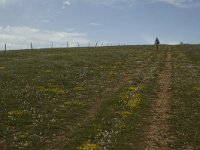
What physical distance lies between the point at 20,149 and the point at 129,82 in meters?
23.7

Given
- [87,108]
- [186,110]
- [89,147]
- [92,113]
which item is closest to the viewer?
[89,147]

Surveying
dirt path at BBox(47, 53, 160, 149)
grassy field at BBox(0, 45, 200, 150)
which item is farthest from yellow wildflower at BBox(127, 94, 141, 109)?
dirt path at BBox(47, 53, 160, 149)

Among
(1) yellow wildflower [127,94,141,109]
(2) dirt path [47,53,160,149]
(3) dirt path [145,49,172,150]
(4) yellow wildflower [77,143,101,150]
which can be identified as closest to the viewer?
(4) yellow wildflower [77,143,101,150]

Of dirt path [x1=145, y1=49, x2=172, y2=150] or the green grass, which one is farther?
the green grass

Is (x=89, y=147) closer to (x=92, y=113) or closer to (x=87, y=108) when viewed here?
(x=92, y=113)

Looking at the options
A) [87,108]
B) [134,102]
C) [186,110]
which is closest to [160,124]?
[186,110]

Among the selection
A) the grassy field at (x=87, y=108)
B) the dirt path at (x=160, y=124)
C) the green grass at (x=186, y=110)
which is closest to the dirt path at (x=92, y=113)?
the grassy field at (x=87, y=108)

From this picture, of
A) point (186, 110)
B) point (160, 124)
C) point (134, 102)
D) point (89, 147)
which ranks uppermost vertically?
point (134, 102)

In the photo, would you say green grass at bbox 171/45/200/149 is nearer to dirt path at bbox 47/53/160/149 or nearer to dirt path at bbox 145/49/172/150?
dirt path at bbox 145/49/172/150

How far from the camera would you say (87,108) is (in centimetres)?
3020

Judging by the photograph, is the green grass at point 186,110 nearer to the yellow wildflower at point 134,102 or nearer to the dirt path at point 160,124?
the dirt path at point 160,124

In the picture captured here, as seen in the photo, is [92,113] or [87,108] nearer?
[92,113]

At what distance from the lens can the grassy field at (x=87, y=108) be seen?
2241 centimetres

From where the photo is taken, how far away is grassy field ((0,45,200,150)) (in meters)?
22.4
